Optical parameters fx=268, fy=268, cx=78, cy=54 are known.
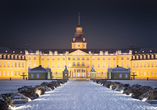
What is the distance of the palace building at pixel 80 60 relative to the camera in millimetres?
99500

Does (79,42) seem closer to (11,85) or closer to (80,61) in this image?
(80,61)

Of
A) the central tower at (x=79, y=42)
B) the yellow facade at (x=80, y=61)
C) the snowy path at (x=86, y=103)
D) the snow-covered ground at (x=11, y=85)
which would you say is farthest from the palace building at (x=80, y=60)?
the snowy path at (x=86, y=103)

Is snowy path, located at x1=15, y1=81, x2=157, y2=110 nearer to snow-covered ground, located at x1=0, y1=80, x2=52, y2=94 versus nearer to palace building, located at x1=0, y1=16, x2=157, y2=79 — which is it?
snow-covered ground, located at x1=0, y1=80, x2=52, y2=94

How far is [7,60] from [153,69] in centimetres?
5323

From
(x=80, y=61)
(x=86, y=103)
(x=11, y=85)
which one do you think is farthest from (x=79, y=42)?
(x=86, y=103)

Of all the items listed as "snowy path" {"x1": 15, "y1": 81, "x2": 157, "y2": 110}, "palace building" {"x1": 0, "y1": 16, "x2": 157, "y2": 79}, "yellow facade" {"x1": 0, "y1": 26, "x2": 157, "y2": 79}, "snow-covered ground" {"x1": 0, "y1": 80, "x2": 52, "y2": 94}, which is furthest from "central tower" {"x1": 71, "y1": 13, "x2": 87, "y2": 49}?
"snowy path" {"x1": 15, "y1": 81, "x2": 157, "y2": 110}

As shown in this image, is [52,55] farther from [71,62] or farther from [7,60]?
[7,60]

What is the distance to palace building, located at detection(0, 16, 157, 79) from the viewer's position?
99500mm

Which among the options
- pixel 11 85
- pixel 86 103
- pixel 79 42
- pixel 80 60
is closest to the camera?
pixel 86 103

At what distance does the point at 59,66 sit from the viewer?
4072 inches

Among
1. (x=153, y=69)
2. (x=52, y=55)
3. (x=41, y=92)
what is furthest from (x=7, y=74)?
(x=41, y=92)

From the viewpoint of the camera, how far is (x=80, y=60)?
103 meters

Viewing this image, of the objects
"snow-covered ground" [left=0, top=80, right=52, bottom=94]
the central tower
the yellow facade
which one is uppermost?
the central tower

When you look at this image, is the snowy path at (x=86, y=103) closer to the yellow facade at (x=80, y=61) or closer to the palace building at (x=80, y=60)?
the palace building at (x=80, y=60)
